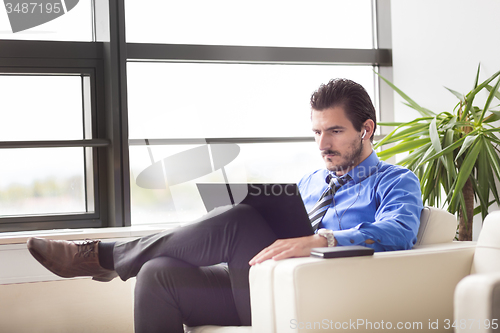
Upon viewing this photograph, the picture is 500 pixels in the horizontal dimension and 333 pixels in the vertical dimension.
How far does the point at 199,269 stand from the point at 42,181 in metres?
1.67

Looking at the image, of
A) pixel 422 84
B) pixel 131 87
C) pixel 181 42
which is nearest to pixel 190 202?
pixel 131 87

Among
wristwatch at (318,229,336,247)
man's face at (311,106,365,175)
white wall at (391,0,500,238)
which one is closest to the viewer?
wristwatch at (318,229,336,247)

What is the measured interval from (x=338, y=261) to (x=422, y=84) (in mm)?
2103

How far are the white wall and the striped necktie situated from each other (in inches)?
46.1

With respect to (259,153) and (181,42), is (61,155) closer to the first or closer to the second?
(181,42)

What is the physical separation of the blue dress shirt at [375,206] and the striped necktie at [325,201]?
2 centimetres

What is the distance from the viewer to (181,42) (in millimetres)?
3279

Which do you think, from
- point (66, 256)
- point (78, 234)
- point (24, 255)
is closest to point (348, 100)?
point (66, 256)

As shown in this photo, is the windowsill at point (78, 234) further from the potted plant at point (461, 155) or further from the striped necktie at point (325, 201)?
the potted plant at point (461, 155)

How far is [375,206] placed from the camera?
1891 mm

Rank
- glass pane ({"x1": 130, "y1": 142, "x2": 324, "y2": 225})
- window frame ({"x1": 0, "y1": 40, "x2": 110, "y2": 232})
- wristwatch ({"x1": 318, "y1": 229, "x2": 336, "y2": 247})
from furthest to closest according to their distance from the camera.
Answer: glass pane ({"x1": 130, "y1": 142, "x2": 324, "y2": 225})
window frame ({"x1": 0, "y1": 40, "x2": 110, "y2": 232})
wristwatch ({"x1": 318, "y1": 229, "x2": 336, "y2": 247})

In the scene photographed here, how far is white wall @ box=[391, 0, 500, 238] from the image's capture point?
264 centimetres

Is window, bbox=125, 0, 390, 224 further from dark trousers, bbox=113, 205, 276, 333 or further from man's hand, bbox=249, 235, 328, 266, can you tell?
man's hand, bbox=249, 235, 328, 266

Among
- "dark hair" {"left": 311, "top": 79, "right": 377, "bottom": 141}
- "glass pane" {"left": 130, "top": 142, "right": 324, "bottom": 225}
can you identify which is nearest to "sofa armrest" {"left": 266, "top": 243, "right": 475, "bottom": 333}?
"dark hair" {"left": 311, "top": 79, "right": 377, "bottom": 141}
